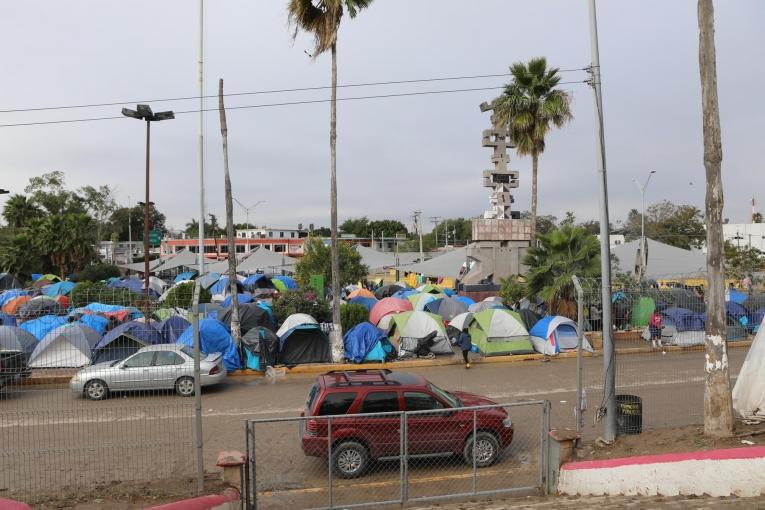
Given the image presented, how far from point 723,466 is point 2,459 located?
945 cm

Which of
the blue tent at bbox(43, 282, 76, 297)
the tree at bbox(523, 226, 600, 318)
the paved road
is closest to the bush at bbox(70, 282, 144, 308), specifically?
the paved road

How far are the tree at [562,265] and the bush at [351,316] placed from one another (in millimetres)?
5632

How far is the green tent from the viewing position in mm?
12852

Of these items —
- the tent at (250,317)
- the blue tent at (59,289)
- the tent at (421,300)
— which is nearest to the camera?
the tent at (250,317)

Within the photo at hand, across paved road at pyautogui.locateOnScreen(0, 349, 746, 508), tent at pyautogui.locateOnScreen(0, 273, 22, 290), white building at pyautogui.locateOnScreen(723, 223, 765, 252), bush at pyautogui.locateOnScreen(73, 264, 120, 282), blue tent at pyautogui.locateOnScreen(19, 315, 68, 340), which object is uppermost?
white building at pyautogui.locateOnScreen(723, 223, 765, 252)

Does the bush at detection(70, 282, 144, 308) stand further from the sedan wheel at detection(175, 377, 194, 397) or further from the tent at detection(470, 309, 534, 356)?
the tent at detection(470, 309, 534, 356)

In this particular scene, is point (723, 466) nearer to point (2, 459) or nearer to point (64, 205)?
point (2, 459)

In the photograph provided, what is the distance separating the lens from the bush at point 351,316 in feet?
65.6

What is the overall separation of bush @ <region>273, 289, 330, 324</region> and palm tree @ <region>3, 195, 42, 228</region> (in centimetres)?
4555

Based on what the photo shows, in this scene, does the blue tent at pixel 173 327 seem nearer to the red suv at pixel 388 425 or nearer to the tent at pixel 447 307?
the red suv at pixel 388 425

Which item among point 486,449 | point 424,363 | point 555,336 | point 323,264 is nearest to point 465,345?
point 424,363

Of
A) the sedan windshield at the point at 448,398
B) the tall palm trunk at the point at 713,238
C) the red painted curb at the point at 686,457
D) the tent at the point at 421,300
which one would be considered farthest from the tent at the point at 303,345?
the tall palm trunk at the point at 713,238

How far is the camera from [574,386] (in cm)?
1469

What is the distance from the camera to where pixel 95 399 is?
1298 cm
